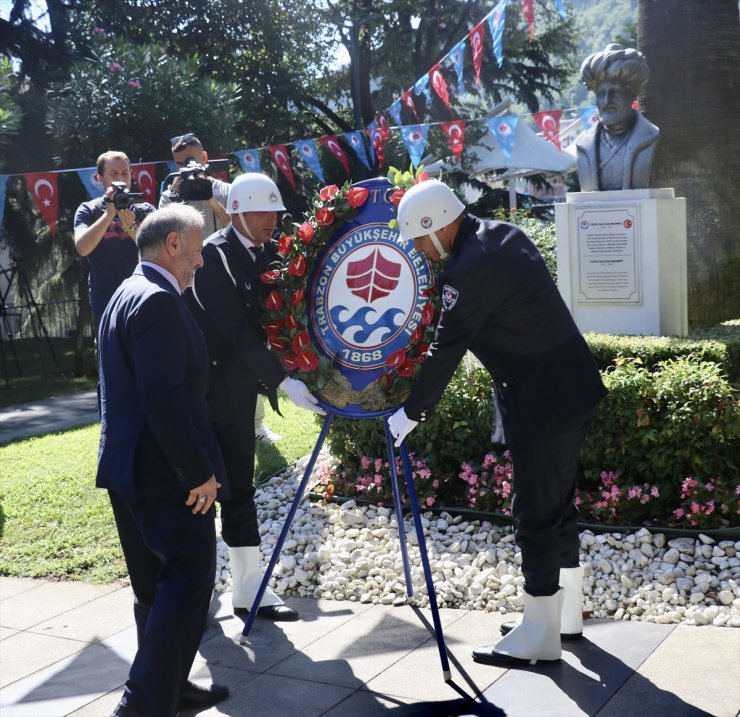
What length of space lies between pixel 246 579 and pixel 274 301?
1.43 meters

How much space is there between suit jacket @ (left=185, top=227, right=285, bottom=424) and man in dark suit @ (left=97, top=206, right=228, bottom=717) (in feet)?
3.03

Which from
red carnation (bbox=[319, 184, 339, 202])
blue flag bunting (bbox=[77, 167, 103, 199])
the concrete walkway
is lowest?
the concrete walkway

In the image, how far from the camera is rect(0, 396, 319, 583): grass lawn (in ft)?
18.5

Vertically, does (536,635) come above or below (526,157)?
below

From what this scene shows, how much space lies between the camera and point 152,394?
10.2ft

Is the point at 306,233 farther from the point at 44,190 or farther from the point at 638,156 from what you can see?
the point at 44,190

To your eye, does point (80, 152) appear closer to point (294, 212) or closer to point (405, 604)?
point (294, 212)

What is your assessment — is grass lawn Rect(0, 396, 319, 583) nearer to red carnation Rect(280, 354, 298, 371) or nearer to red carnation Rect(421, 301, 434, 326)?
red carnation Rect(280, 354, 298, 371)

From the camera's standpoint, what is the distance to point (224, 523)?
15.1 ft

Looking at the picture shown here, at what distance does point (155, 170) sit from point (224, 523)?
856cm

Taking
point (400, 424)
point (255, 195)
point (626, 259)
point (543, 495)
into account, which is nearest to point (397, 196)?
point (255, 195)

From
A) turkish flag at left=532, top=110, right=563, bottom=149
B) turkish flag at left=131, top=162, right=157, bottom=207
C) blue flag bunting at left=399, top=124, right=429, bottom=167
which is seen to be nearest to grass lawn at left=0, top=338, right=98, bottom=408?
turkish flag at left=131, top=162, right=157, bottom=207

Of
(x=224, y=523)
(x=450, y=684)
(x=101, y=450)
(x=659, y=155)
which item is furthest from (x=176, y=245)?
(x=659, y=155)

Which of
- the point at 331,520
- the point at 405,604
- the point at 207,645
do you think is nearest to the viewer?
the point at 207,645
